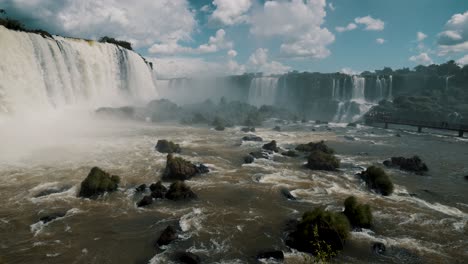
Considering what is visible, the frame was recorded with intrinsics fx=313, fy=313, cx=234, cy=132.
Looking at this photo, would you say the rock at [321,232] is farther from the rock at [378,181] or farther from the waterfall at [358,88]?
the waterfall at [358,88]

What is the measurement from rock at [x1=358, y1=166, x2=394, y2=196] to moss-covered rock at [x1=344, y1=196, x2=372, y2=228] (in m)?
4.71

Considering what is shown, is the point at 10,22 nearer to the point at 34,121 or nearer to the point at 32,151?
the point at 34,121

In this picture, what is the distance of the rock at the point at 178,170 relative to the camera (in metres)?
19.2

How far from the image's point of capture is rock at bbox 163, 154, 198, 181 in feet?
63.1

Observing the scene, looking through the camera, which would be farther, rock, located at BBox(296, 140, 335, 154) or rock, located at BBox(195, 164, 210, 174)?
rock, located at BBox(296, 140, 335, 154)

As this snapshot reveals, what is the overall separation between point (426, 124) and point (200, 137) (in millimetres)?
33526

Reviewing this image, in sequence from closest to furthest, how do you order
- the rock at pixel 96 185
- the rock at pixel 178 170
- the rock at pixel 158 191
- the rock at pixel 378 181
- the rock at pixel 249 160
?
1. the rock at pixel 158 191
2. the rock at pixel 96 185
3. the rock at pixel 378 181
4. the rock at pixel 178 170
5. the rock at pixel 249 160

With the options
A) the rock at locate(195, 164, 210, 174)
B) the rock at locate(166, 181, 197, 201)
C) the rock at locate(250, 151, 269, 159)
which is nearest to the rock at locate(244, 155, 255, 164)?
the rock at locate(250, 151, 269, 159)

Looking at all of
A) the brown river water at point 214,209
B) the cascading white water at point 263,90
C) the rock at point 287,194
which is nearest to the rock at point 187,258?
the brown river water at point 214,209

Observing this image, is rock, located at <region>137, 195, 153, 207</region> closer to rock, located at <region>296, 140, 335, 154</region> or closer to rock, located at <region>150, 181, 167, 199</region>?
rock, located at <region>150, 181, 167, 199</region>

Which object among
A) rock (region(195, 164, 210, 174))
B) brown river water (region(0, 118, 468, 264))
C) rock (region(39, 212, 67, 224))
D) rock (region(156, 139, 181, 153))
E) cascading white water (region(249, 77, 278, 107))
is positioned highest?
cascading white water (region(249, 77, 278, 107))

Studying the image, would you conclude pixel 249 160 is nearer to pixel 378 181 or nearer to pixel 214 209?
pixel 378 181

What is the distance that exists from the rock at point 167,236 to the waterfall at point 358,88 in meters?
69.1

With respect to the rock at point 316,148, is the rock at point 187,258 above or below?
below
